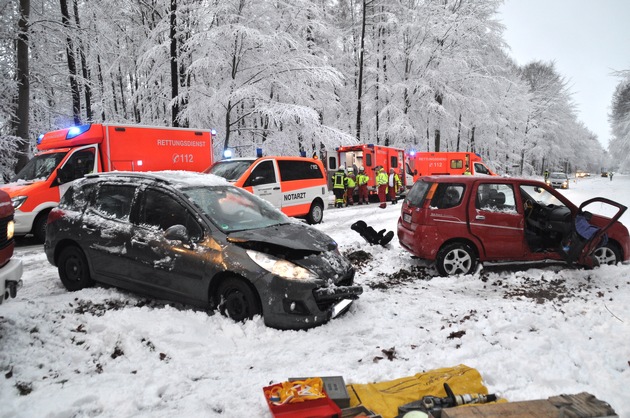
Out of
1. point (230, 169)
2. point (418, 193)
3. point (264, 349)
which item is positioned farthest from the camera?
point (230, 169)

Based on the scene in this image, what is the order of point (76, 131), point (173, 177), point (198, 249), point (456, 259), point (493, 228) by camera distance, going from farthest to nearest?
point (76, 131)
point (456, 259)
point (493, 228)
point (173, 177)
point (198, 249)

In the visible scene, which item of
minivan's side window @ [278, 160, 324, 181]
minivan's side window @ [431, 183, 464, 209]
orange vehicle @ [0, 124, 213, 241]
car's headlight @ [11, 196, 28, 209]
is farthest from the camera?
minivan's side window @ [278, 160, 324, 181]

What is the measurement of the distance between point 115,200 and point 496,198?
582 centimetres

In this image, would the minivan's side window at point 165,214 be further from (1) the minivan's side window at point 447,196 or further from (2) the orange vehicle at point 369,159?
(2) the orange vehicle at point 369,159

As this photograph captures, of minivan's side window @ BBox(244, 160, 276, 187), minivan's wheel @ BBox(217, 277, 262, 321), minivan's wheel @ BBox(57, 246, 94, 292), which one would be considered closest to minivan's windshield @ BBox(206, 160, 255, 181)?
minivan's side window @ BBox(244, 160, 276, 187)

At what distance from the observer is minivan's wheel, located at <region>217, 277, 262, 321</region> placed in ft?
13.8

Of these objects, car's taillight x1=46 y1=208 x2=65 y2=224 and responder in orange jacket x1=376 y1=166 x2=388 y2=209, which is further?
responder in orange jacket x1=376 y1=166 x2=388 y2=209

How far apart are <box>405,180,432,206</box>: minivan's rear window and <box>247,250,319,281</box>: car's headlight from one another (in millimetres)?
3282

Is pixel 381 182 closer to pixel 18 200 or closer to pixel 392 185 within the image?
pixel 392 185

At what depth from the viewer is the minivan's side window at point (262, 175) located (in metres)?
10.5

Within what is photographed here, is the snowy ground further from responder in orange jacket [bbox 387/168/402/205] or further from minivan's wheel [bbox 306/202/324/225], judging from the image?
responder in orange jacket [bbox 387/168/402/205]

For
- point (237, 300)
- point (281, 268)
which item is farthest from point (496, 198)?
point (237, 300)

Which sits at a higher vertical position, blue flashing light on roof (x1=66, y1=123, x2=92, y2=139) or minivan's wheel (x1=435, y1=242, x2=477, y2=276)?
blue flashing light on roof (x1=66, y1=123, x2=92, y2=139)

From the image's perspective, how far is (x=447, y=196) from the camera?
6.64m
